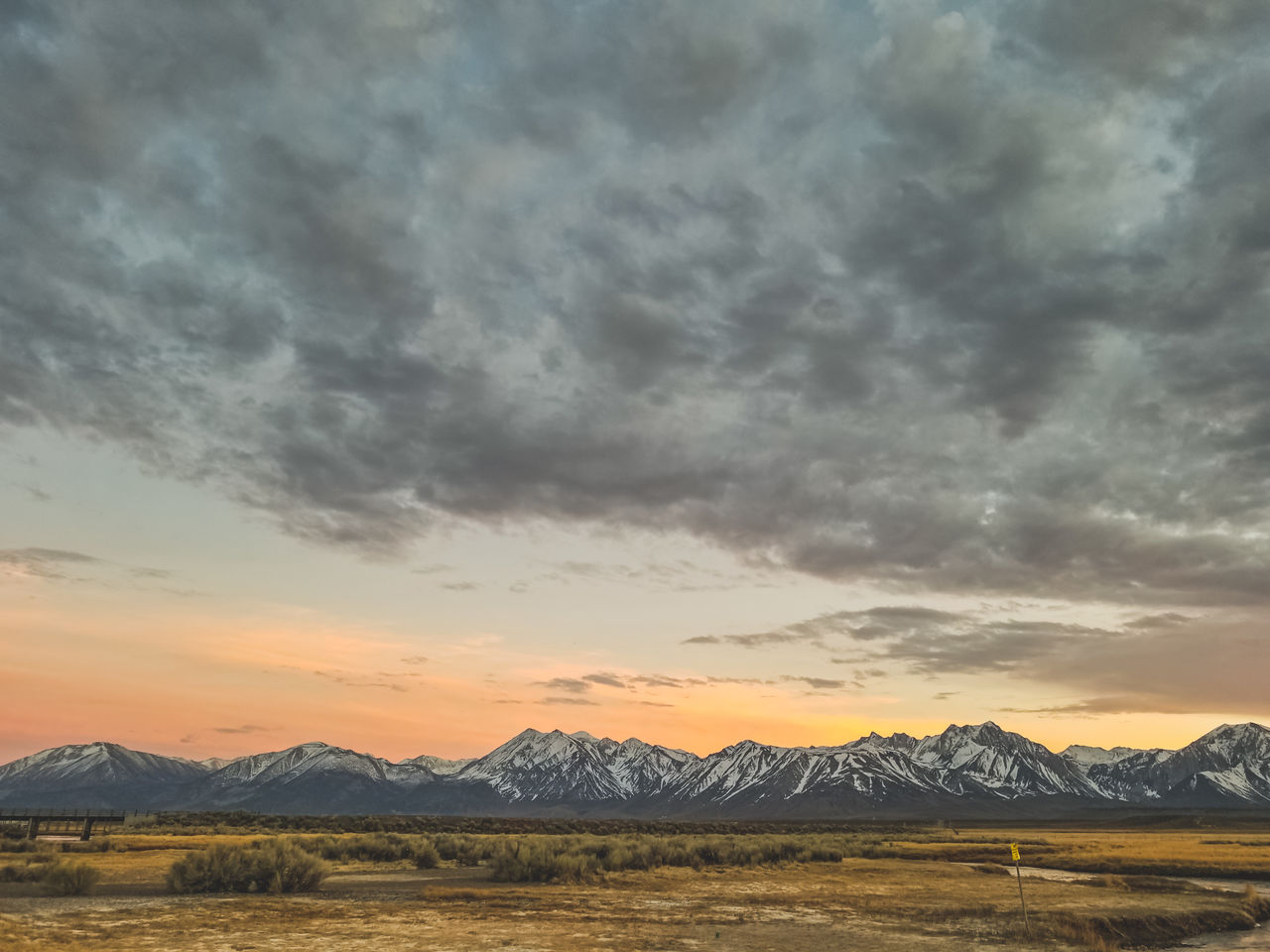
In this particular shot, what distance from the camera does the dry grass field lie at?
21750mm

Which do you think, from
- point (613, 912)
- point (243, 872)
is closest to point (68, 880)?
point (243, 872)

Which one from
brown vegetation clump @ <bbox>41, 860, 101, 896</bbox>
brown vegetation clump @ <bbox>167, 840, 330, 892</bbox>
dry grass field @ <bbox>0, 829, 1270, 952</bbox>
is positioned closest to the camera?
dry grass field @ <bbox>0, 829, 1270, 952</bbox>

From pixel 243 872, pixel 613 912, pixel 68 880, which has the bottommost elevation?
pixel 613 912

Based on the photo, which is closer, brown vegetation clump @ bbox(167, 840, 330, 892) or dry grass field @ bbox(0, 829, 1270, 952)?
dry grass field @ bbox(0, 829, 1270, 952)

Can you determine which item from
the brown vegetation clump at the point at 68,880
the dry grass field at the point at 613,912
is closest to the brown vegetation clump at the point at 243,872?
the dry grass field at the point at 613,912

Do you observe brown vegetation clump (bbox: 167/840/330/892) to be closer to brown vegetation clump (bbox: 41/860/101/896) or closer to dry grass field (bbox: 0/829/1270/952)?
dry grass field (bbox: 0/829/1270/952)

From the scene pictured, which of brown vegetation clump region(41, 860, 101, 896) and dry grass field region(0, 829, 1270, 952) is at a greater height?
brown vegetation clump region(41, 860, 101, 896)

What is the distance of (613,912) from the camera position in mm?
28234

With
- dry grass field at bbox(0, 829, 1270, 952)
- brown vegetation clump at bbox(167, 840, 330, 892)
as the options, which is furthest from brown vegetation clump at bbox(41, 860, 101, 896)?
brown vegetation clump at bbox(167, 840, 330, 892)

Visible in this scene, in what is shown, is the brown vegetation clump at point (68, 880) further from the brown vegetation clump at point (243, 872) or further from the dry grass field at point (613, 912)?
the brown vegetation clump at point (243, 872)

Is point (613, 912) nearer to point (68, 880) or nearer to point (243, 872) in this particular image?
point (243, 872)

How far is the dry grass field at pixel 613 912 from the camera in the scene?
21750 millimetres

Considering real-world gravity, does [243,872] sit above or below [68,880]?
below

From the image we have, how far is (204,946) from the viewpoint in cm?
1977
